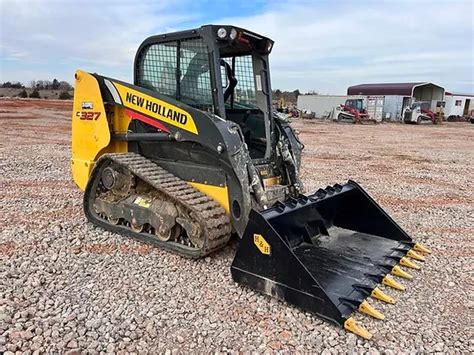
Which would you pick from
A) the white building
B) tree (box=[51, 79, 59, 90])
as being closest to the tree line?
tree (box=[51, 79, 59, 90])

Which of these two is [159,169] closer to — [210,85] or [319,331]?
[210,85]

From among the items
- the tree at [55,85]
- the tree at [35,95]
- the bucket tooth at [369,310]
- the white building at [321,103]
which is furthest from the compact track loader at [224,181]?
the tree at [55,85]

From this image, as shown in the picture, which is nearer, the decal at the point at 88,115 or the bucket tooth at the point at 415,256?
the bucket tooth at the point at 415,256

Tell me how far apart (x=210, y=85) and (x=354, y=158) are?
871 cm

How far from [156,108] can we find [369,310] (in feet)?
9.30

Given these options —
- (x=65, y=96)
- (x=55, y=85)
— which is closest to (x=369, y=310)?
(x=65, y=96)

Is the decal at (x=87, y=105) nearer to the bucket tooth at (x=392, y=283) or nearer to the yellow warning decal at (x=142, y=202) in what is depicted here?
the yellow warning decal at (x=142, y=202)

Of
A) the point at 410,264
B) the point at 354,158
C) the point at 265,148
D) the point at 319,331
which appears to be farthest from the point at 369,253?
the point at 354,158

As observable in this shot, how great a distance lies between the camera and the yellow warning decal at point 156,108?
163 inches

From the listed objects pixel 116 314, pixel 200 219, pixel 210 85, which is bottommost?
pixel 116 314

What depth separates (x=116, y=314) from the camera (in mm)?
3137

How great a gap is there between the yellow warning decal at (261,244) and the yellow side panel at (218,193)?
793 millimetres

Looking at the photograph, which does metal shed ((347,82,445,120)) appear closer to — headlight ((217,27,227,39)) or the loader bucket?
the loader bucket

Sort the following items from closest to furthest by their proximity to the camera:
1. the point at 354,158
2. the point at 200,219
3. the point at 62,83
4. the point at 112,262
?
the point at 200,219 → the point at 112,262 → the point at 354,158 → the point at 62,83
